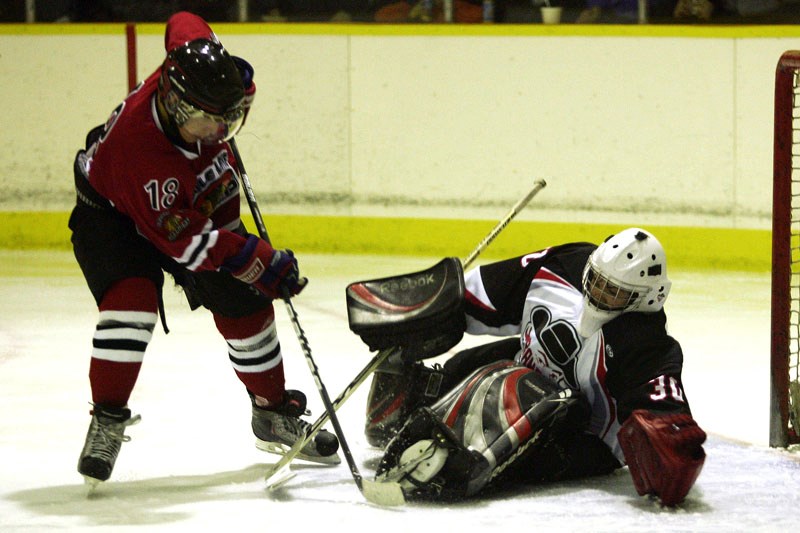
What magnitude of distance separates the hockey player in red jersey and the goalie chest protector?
19cm

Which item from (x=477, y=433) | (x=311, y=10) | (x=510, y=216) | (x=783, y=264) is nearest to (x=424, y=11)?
(x=311, y=10)

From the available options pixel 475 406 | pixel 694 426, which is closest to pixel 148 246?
pixel 475 406

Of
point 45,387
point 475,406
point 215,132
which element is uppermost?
point 215,132

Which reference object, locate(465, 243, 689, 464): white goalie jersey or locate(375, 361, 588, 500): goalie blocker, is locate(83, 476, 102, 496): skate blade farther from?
locate(465, 243, 689, 464): white goalie jersey

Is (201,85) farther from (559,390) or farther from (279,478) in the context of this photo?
(559,390)

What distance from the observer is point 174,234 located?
9.20ft

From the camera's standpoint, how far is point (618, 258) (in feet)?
9.41

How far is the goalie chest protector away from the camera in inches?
120

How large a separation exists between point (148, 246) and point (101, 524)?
0.62 meters

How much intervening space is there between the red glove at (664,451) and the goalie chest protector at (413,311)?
48 centimetres

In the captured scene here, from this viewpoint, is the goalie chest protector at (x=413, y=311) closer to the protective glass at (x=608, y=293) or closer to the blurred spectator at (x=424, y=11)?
the protective glass at (x=608, y=293)

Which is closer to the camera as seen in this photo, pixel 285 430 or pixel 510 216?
pixel 285 430

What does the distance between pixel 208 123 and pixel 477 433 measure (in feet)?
2.77

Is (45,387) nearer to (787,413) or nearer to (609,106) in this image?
(787,413)
